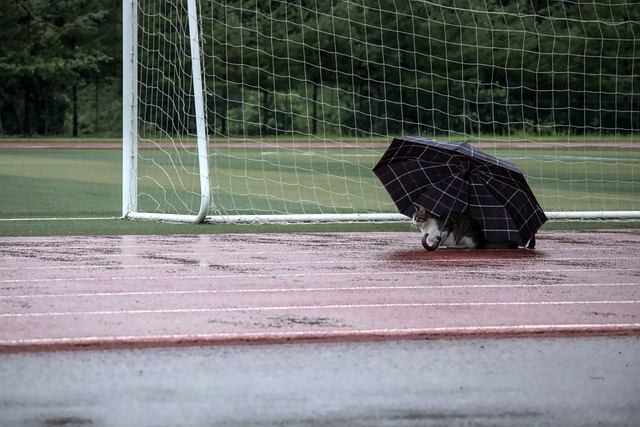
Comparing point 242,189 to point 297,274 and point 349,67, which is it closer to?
point 297,274

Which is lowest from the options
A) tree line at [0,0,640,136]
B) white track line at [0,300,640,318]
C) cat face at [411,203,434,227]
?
white track line at [0,300,640,318]

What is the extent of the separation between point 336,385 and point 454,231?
554cm

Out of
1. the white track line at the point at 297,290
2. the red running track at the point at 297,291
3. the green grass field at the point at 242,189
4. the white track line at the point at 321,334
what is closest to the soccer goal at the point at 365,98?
the green grass field at the point at 242,189

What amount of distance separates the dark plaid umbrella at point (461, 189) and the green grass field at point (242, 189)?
2410mm

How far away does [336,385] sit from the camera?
17.9 feet

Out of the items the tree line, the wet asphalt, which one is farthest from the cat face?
the tree line

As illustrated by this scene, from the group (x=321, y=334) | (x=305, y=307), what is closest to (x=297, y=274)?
(x=305, y=307)

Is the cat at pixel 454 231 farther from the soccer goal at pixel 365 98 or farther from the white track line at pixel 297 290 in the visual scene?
the soccer goal at pixel 365 98

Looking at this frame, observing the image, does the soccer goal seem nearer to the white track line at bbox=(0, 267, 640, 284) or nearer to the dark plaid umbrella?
the dark plaid umbrella

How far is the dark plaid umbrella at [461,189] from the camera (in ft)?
34.3

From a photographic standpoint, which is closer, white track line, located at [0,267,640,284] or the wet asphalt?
the wet asphalt

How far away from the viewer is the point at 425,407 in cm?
508

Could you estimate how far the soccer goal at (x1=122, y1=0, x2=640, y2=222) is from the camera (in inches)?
645

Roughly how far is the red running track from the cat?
12 cm
